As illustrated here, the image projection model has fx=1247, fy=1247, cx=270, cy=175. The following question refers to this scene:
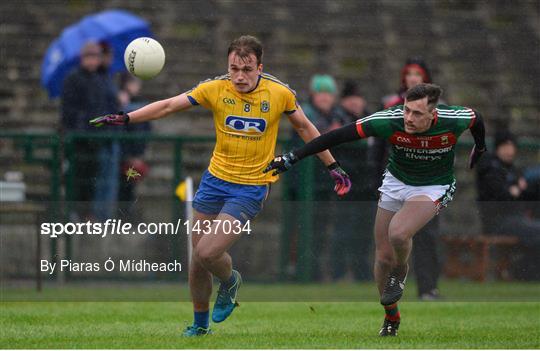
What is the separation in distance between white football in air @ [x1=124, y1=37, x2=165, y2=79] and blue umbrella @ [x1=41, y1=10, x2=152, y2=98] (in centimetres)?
645

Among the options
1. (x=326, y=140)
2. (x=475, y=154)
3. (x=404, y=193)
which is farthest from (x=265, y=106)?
(x=475, y=154)

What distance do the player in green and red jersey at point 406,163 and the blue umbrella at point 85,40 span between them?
722 cm

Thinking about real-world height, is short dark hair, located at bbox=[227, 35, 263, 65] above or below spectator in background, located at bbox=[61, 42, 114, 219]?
above

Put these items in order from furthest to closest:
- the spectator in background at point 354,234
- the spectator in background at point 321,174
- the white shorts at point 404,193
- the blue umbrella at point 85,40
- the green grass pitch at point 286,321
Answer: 1. the blue umbrella at point 85,40
2. the spectator in background at point 321,174
3. the spectator in background at point 354,234
4. the white shorts at point 404,193
5. the green grass pitch at point 286,321

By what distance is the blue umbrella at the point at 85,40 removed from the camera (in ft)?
52.9

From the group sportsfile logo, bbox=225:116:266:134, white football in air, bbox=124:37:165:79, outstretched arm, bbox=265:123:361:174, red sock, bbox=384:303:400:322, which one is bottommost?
red sock, bbox=384:303:400:322

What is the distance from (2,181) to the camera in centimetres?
1381

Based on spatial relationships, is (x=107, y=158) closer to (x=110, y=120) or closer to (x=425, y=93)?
(x=110, y=120)

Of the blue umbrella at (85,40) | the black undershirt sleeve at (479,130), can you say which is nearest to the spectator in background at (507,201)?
the black undershirt sleeve at (479,130)

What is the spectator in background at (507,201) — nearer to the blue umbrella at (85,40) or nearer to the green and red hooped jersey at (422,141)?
the green and red hooped jersey at (422,141)

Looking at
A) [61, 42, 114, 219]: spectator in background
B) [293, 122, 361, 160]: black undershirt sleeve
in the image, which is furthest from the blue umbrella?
[293, 122, 361, 160]: black undershirt sleeve

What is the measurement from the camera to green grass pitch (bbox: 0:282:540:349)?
898cm

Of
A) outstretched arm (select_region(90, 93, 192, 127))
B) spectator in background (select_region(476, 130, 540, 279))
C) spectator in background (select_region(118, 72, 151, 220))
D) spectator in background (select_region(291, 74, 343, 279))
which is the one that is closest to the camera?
outstretched arm (select_region(90, 93, 192, 127))

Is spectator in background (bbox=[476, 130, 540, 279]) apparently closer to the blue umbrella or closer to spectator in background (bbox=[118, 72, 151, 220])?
spectator in background (bbox=[118, 72, 151, 220])
